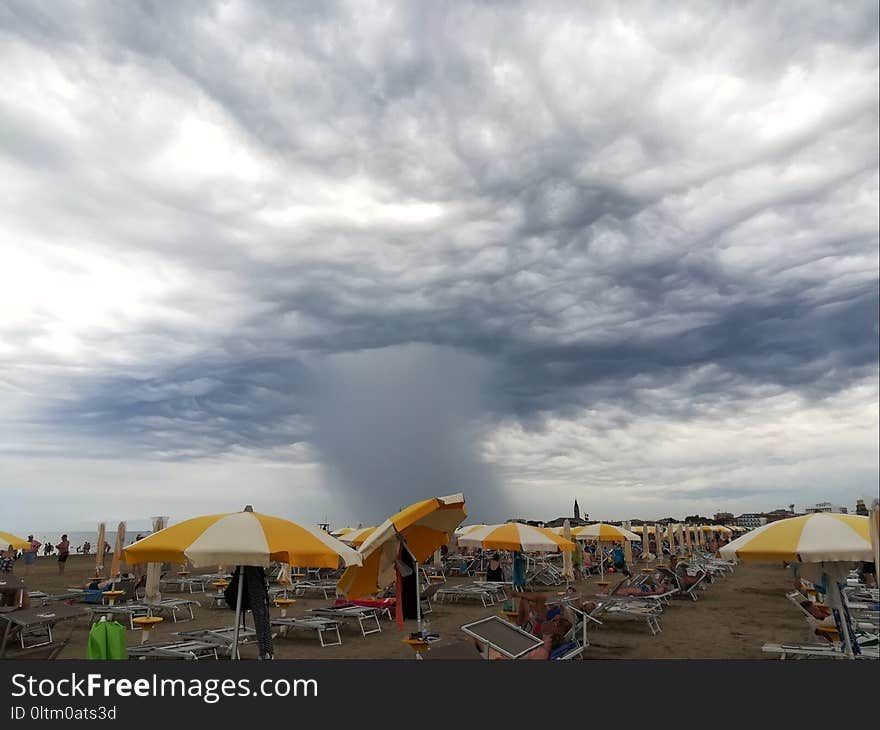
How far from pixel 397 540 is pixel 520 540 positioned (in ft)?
15.8

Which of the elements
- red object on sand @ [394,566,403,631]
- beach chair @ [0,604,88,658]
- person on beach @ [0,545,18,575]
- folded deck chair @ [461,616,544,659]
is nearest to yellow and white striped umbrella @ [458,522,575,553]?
red object on sand @ [394,566,403,631]

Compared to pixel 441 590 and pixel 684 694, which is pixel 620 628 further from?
pixel 684 694

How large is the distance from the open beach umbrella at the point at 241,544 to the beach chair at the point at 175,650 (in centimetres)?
215

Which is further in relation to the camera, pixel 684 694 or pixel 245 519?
pixel 245 519

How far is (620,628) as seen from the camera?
12.8 meters

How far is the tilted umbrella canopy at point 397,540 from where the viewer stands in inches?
312

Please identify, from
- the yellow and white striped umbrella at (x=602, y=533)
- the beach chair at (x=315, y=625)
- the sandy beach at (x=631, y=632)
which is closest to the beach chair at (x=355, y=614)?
the sandy beach at (x=631, y=632)

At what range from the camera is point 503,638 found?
713 cm

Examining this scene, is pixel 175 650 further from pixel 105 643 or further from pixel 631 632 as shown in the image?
pixel 631 632

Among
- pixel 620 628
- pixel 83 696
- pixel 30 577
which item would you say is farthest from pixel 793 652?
pixel 30 577

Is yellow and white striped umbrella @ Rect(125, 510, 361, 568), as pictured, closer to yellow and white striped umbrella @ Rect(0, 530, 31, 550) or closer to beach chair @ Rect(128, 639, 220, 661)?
beach chair @ Rect(128, 639, 220, 661)

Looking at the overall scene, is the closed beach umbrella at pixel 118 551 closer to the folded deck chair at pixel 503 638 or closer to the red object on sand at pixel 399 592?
the red object on sand at pixel 399 592

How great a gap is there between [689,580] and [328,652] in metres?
12.2

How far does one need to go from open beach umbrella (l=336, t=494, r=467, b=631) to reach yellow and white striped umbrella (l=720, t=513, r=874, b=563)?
3.81m
